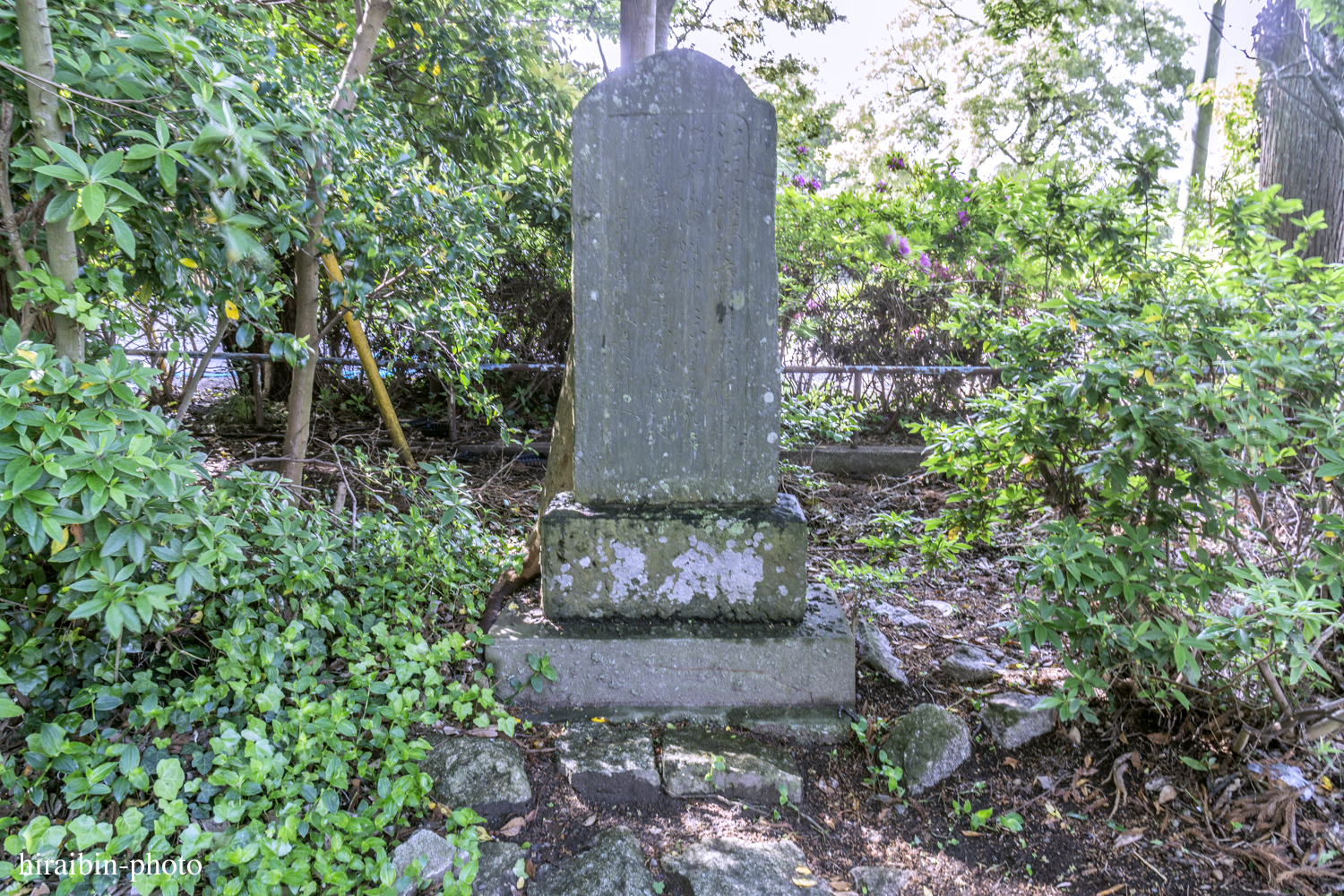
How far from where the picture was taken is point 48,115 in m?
1.78

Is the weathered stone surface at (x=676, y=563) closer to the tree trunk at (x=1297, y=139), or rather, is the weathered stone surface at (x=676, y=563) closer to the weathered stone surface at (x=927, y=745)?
the weathered stone surface at (x=927, y=745)

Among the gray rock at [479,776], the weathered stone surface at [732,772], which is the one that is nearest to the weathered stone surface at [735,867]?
the weathered stone surface at [732,772]

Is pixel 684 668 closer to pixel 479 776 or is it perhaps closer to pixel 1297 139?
pixel 479 776

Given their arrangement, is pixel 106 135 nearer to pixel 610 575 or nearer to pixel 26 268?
pixel 26 268

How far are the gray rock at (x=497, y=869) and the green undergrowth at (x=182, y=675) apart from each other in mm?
55

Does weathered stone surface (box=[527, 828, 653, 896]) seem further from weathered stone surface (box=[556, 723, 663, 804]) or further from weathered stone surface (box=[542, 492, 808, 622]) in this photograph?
weathered stone surface (box=[542, 492, 808, 622])

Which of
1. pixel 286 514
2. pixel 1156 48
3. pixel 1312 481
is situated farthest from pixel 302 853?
pixel 1156 48

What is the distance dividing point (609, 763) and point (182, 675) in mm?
1301

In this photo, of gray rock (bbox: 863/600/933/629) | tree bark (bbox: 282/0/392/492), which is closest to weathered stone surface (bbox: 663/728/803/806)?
gray rock (bbox: 863/600/933/629)

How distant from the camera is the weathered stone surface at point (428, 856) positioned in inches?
70.6

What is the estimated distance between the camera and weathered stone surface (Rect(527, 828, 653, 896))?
1801 mm

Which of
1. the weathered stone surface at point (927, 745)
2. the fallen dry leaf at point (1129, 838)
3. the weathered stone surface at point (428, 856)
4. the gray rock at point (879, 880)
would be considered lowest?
the gray rock at point (879, 880)

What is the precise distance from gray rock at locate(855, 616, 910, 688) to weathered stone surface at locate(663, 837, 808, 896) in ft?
3.16

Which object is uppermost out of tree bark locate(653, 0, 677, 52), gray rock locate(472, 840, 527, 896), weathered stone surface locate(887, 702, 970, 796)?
tree bark locate(653, 0, 677, 52)
